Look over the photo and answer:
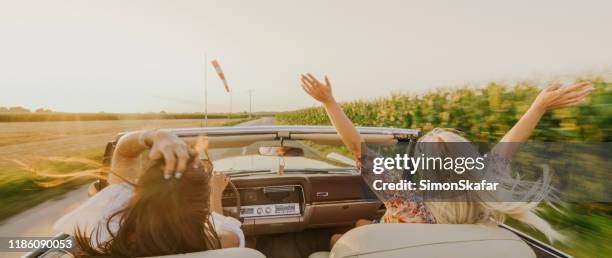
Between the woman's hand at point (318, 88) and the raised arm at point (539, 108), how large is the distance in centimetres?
93

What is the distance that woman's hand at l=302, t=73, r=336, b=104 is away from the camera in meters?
2.20

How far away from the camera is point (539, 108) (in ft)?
6.79

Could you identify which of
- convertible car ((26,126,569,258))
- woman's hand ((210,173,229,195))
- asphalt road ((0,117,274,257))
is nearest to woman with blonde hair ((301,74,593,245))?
convertible car ((26,126,569,258))

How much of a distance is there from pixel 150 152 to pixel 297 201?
326cm

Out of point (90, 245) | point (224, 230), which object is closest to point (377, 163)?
point (224, 230)

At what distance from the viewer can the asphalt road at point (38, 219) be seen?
649cm

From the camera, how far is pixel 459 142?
1.81 meters

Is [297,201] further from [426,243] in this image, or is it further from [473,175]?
[426,243]

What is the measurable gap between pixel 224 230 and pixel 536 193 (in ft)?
4.77

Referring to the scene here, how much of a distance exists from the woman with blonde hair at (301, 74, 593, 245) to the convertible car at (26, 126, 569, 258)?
245mm

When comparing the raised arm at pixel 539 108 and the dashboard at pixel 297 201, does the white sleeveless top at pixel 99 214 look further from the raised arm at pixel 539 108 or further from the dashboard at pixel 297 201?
the dashboard at pixel 297 201

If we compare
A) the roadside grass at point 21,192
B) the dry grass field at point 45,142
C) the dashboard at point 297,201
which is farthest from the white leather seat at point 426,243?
the roadside grass at point 21,192

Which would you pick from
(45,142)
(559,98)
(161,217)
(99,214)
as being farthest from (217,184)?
(45,142)

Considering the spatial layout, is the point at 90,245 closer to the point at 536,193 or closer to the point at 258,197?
the point at 536,193
